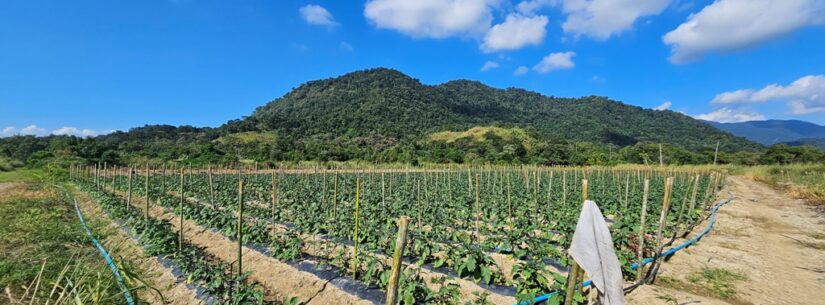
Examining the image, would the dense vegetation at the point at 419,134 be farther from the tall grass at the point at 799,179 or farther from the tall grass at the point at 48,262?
the tall grass at the point at 48,262

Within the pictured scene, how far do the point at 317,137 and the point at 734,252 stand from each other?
78.8 m

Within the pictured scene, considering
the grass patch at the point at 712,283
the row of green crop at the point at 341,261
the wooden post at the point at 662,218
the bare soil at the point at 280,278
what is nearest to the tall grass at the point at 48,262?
the bare soil at the point at 280,278

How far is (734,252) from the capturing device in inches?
270

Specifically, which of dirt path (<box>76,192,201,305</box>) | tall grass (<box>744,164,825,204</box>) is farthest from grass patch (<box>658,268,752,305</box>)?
tall grass (<box>744,164,825,204</box>)

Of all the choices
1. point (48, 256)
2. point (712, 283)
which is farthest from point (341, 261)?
point (712, 283)

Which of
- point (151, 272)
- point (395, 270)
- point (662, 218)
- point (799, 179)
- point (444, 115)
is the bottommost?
point (151, 272)

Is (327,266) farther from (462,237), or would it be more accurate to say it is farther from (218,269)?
(462,237)

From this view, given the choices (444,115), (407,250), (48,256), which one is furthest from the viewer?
(444,115)

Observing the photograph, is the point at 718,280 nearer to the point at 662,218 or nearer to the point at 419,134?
the point at 662,218

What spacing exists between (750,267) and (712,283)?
1.63m

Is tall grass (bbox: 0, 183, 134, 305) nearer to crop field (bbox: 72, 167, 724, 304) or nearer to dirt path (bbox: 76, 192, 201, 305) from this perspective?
dirt path (bbox: 76, 192, 201, 305)

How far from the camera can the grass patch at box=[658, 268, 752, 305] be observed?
476 cm

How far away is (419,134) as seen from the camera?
9094 centimetres

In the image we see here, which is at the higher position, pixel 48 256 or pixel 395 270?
pixel 395 270
